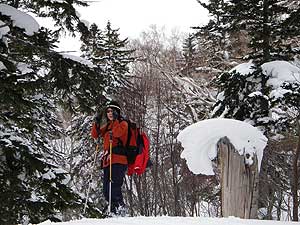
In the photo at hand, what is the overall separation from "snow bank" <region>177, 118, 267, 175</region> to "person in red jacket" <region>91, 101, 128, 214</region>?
3422mm

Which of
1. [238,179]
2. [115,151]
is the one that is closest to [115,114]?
[115,151]

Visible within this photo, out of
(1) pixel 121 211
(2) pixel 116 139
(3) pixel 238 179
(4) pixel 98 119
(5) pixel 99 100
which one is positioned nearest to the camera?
(3) pixel 238 179

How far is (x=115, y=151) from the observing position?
291 inches

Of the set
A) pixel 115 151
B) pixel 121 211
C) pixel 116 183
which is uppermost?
pixel 115 151

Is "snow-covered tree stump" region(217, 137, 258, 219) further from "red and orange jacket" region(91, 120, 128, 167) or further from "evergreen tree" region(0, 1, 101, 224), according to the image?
"evergreen tree" region(0, 1, 101, 224)

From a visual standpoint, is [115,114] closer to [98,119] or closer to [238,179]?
[98,119]

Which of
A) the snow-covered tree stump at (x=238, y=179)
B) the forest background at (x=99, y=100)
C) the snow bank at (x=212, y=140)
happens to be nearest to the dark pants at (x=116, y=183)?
the forest background at (x=99, y=100)

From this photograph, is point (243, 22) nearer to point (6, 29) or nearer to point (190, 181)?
point (6, 29)

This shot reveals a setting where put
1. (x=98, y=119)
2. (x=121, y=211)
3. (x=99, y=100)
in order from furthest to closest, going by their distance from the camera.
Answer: (x=99, y=100) < (x=98, y=119) < (x=121, y=211)

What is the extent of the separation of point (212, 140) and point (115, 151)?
366 cm

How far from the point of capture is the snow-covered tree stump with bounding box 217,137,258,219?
3.83m

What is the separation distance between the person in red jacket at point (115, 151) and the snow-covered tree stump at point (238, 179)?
3587 mm

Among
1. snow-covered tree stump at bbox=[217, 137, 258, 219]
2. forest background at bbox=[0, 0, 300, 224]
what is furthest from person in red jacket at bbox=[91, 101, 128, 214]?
snow-covered tree stump at bbox=[217, 137, 258, 219]

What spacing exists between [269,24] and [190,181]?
37.6 ft
